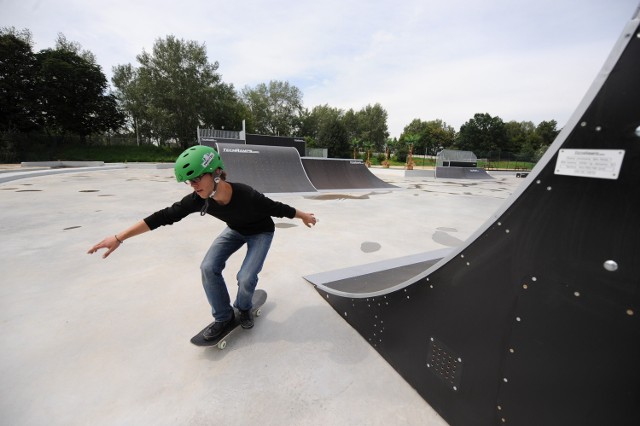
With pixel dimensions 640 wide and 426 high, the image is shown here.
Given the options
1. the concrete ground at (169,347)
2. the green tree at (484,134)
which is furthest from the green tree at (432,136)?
the concrete ground at (169,347)

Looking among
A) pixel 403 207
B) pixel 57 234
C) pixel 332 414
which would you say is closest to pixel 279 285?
pixel 332 414

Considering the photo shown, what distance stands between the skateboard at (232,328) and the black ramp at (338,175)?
400 inches

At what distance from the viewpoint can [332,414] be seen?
183 cm

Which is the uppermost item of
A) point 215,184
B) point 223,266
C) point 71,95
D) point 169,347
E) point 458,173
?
point 71,95

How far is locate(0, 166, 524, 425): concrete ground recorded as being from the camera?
185cm

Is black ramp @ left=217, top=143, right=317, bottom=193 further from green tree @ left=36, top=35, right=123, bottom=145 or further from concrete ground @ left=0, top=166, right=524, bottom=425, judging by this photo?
green tree @ left=36, top=35, right=123, bottom=145

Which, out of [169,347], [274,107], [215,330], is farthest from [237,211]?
[274,107]

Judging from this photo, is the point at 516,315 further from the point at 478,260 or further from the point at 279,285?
the point at 279,285

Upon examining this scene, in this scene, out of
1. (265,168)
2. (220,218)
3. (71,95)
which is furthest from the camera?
(71,95)

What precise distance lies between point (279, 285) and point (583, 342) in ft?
9.76

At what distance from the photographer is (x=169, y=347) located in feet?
8.00

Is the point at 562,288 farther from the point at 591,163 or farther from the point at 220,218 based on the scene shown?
the point at 220,218

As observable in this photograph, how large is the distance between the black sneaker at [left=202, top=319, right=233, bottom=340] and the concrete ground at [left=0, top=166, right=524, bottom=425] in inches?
5.1

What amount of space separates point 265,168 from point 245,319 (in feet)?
33.3
